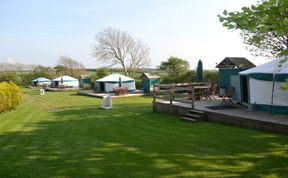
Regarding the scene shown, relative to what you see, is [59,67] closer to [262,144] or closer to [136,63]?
[136,63]

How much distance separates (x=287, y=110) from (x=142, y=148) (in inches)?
213

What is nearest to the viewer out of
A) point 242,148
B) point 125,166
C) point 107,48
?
point 125,166

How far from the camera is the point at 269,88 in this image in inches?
406

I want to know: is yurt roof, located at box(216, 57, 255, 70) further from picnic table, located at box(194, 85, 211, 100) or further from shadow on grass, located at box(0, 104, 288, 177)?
shadow on grass, located at box(0, 104, 288, 177)

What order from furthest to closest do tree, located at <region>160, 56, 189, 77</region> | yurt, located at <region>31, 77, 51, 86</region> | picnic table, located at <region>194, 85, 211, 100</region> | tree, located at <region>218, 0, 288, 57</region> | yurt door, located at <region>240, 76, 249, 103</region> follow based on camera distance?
yurt, located at <region>31, 77, 51, 86</region> < tree, located at <region>160, 56, 189, 77</region> < picnic table, located at <region>194, 85, 211, 100</region> < yurt door, located at <region>240, 76, 249, 103</region> < tree, located at <region>218, 0, 288, 57</region>

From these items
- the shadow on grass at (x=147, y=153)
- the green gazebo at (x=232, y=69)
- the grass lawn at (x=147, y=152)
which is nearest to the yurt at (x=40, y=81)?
the green gazebo at (x=232, y=69)

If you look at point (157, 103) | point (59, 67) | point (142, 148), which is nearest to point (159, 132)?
point (142, 148)

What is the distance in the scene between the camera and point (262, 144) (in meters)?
6.72

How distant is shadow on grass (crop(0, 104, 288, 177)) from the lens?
5.15m

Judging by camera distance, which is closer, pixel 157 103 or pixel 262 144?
pixel 262 144

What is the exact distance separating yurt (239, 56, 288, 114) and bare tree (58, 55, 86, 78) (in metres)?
43.8

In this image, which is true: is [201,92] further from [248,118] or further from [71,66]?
[71,66]

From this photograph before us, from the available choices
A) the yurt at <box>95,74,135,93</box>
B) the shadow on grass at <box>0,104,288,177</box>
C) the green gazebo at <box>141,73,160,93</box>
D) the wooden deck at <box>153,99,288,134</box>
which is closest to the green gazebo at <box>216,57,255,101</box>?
the wooden deck at <box>153,99,288,134</box>

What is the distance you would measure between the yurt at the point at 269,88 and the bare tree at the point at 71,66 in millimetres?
43836
